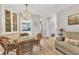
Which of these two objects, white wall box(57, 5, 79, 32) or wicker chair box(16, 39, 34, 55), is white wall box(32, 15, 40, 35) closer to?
wicker chair box(16, 39, 34, 55)

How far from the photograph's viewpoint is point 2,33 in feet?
8.17

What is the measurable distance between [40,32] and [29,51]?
451mm

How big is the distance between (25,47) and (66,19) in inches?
40.0

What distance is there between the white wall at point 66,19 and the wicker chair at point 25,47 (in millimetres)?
699

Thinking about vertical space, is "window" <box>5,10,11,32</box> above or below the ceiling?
below

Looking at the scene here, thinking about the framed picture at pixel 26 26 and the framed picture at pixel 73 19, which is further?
the framed picture at pixel 26 26

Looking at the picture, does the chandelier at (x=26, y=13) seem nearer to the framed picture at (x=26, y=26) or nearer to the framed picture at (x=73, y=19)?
the framed picture at (x=26, y=26)

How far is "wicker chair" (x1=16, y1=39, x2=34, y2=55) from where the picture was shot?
2527mm

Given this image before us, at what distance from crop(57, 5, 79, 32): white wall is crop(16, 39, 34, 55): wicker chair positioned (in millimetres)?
699

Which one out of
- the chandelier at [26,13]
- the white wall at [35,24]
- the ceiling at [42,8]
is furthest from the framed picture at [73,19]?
the chandelier at [26,13]

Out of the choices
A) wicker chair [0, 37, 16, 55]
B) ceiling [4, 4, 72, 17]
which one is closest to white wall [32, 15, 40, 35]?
ceiling [4, 4, 72, 17]

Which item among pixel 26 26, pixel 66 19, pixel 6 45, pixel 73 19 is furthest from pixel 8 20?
pixel 73 19

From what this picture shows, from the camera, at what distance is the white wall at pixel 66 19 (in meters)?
2.45
